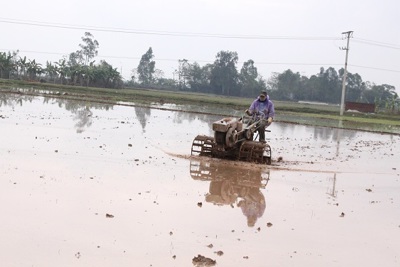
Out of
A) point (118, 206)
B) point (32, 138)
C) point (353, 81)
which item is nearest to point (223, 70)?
point (353, 81)

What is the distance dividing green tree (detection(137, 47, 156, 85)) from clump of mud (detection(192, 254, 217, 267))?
383 ft

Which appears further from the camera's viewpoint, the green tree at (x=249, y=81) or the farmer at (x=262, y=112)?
the green tree at (x=249, y=81)

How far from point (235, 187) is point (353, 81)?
120 meters

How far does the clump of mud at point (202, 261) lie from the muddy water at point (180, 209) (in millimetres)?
122

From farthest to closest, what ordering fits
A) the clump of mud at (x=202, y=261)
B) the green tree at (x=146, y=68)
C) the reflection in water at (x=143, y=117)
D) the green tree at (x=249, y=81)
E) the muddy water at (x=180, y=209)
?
1. the green tree at (x=146, y=68)
2. the green tree at (x=249, y=81)
3. the reflection in water at (x=143, y=117)
4. the muddy water at (x=180, y=209)
5. the clump of mud at (x=202, y=261)

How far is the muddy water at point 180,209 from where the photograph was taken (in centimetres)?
599

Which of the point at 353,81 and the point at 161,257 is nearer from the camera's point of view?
the point at 161,257

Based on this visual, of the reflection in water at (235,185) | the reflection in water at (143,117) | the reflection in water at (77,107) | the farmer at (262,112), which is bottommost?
the reflection in water at (235,185)

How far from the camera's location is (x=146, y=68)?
122688 mm

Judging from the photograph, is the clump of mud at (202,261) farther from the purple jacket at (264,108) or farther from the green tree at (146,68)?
the green tree at (146,68)

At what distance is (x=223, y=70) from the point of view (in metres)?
112

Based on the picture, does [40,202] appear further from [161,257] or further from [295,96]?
[295,96]

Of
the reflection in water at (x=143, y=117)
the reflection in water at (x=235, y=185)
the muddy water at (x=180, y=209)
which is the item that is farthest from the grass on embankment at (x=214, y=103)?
the muddy water at (x=180, y=209)

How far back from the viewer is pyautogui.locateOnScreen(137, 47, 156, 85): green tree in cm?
12176
